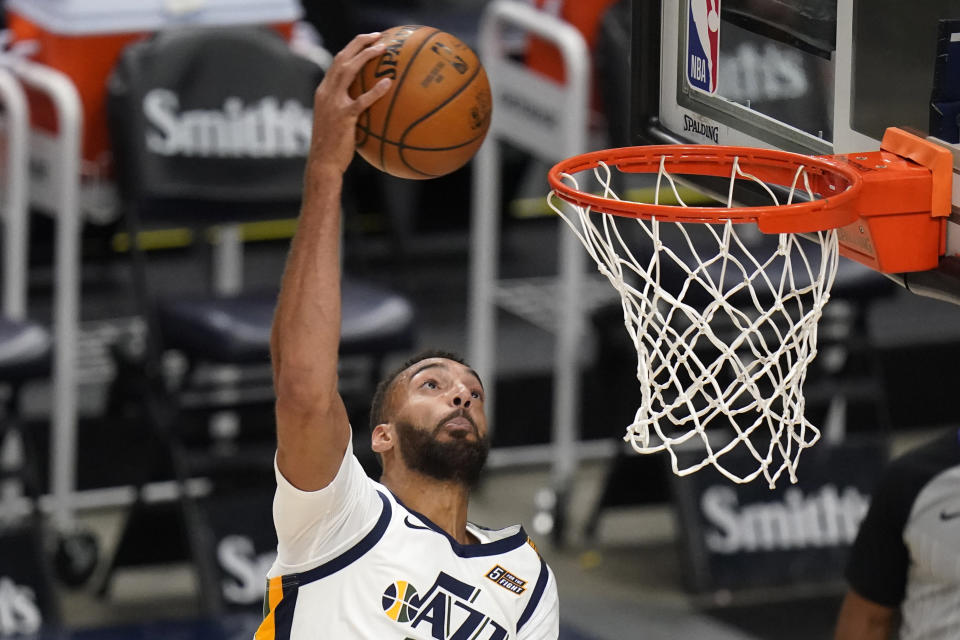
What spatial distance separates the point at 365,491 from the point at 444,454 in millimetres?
152

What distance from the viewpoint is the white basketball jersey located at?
298 centimetres

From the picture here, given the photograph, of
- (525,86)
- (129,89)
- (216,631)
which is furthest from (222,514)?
(525,86)

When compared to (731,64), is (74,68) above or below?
below

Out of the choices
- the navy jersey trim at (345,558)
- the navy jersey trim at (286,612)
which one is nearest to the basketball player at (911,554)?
the navy jersey trim at (345,558)

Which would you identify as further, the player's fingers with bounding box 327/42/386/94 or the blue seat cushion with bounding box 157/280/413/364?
the blue seat cushion with bounding box 157/280/413/364

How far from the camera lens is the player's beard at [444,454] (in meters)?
3.10

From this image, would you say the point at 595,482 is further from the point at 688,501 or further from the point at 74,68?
the point at 74,68

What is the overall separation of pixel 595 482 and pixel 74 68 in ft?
7.48

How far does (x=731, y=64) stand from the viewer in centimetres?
363

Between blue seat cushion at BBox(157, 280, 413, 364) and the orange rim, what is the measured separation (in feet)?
6.95

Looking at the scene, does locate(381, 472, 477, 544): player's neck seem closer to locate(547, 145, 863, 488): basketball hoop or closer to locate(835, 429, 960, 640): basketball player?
locate(547, 145, 863, 488): basketball hoop

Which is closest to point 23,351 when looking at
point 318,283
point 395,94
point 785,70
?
point 395,94

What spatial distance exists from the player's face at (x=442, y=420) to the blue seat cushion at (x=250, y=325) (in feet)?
6.63

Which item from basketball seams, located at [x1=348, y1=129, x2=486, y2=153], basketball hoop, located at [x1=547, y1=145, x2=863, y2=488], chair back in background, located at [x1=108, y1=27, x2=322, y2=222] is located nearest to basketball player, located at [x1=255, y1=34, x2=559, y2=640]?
basketball seams, located at [x1=348, y1=129, x2=486, y2=153]
